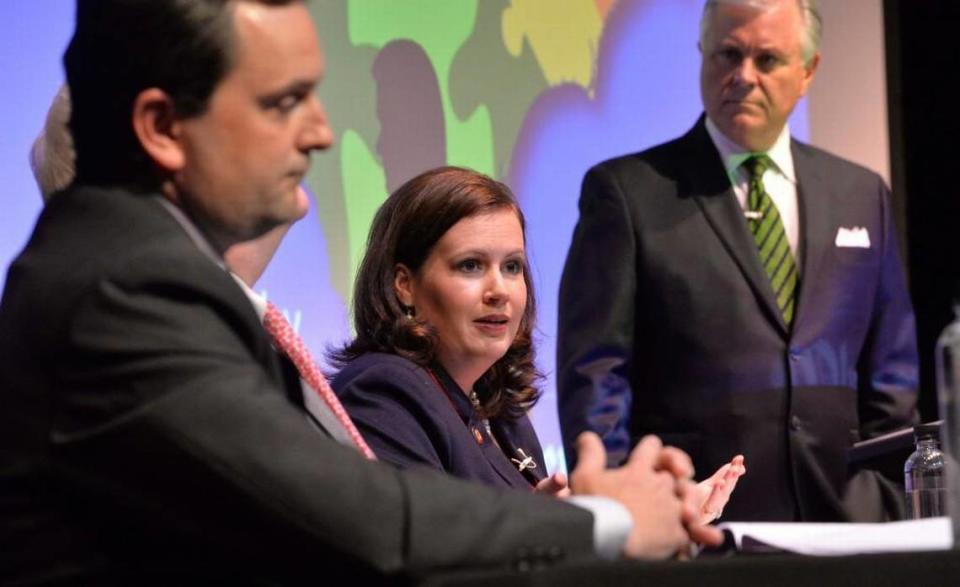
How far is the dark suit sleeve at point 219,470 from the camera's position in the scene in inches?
51.6

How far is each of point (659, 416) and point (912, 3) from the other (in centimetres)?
242

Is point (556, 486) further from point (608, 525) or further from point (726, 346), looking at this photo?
point (726, 346)

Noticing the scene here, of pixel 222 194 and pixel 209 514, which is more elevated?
pixel 222 194

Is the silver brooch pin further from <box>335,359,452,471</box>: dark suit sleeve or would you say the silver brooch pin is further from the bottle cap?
the bottle cap

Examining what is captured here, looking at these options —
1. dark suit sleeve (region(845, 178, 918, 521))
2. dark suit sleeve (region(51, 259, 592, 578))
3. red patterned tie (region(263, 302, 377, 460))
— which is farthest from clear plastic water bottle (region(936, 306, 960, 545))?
dark suit sleeve (region(845, 178, 918, 521))

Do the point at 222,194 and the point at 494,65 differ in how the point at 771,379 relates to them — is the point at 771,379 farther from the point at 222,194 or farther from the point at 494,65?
the point at 222,194

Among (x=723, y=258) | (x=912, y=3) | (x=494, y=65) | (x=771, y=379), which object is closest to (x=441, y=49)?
(x=494, y=65)

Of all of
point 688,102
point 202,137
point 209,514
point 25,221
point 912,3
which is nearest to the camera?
point 209,514

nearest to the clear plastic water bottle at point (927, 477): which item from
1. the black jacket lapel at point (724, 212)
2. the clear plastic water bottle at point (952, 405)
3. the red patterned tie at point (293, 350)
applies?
the clear plastic water bottle at point (952, 405)

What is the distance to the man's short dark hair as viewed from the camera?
58.7 inches

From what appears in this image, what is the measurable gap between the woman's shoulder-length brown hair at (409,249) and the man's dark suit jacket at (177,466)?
1.46 metres

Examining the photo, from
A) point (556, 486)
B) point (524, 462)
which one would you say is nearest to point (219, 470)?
point (556, 486)

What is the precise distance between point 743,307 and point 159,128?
2562mm

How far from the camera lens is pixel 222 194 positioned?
154cm
